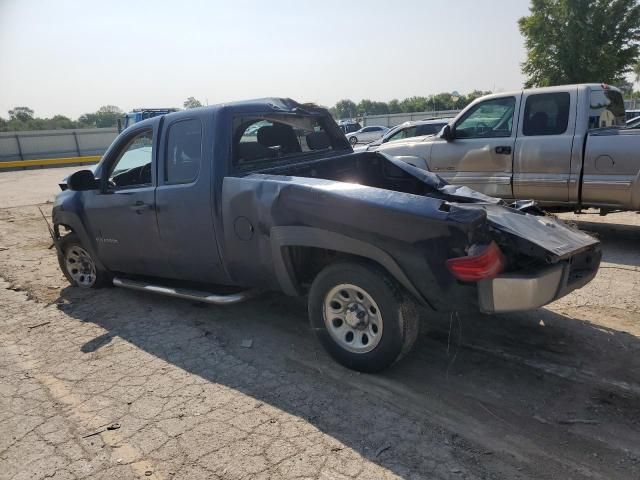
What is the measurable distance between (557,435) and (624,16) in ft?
99.1

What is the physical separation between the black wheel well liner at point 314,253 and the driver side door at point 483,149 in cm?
417

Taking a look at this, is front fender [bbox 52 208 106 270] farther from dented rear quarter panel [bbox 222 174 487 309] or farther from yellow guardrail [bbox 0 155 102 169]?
yellow guardrail [bbox 0 155 102 169]

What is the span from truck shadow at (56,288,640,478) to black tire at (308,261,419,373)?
141mm

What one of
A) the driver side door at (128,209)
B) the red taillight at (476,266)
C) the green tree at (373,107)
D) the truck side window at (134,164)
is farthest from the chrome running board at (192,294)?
the green tree at (373,107)

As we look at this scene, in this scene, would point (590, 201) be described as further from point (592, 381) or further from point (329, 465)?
point (329, 465)

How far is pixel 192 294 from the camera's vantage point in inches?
164

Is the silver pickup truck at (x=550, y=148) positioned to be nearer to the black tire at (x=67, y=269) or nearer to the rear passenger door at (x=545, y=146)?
the rear passenger door at (x=545, y=146)

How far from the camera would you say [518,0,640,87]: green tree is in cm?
2555

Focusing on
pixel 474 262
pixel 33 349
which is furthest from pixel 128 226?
pixel 474 262

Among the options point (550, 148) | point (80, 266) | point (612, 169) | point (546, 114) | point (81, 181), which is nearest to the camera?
point (81, 181)

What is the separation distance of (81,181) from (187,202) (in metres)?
1.47

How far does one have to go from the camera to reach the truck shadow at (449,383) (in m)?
2.53

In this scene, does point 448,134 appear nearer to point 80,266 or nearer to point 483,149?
point 483,149

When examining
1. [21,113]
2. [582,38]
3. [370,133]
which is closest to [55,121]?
[21,113]
